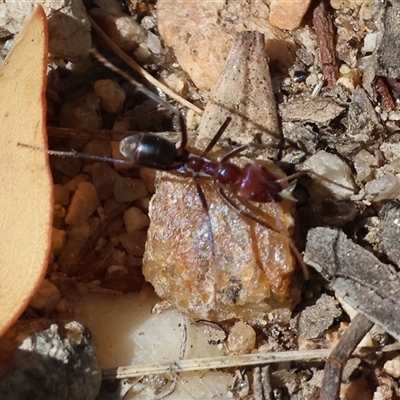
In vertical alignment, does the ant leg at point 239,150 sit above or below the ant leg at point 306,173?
below

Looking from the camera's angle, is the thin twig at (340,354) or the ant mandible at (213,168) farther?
the ant mandible at (213,168)

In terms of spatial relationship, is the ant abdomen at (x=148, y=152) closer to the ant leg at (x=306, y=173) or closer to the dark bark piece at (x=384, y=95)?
the ant leg at (x=306, y=173)

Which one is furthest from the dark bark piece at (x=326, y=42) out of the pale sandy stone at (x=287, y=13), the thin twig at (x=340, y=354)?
the thin twig at (x=340, y=354)

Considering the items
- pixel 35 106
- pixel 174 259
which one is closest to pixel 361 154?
pixel 174 259

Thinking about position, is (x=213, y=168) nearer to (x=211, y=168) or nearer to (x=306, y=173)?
(x=211, y=168)

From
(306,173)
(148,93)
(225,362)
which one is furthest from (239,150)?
(225,362)

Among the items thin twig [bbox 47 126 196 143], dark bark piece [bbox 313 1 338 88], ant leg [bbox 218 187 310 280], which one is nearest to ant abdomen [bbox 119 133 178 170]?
thin twig [bbox 47 126 196 143]
